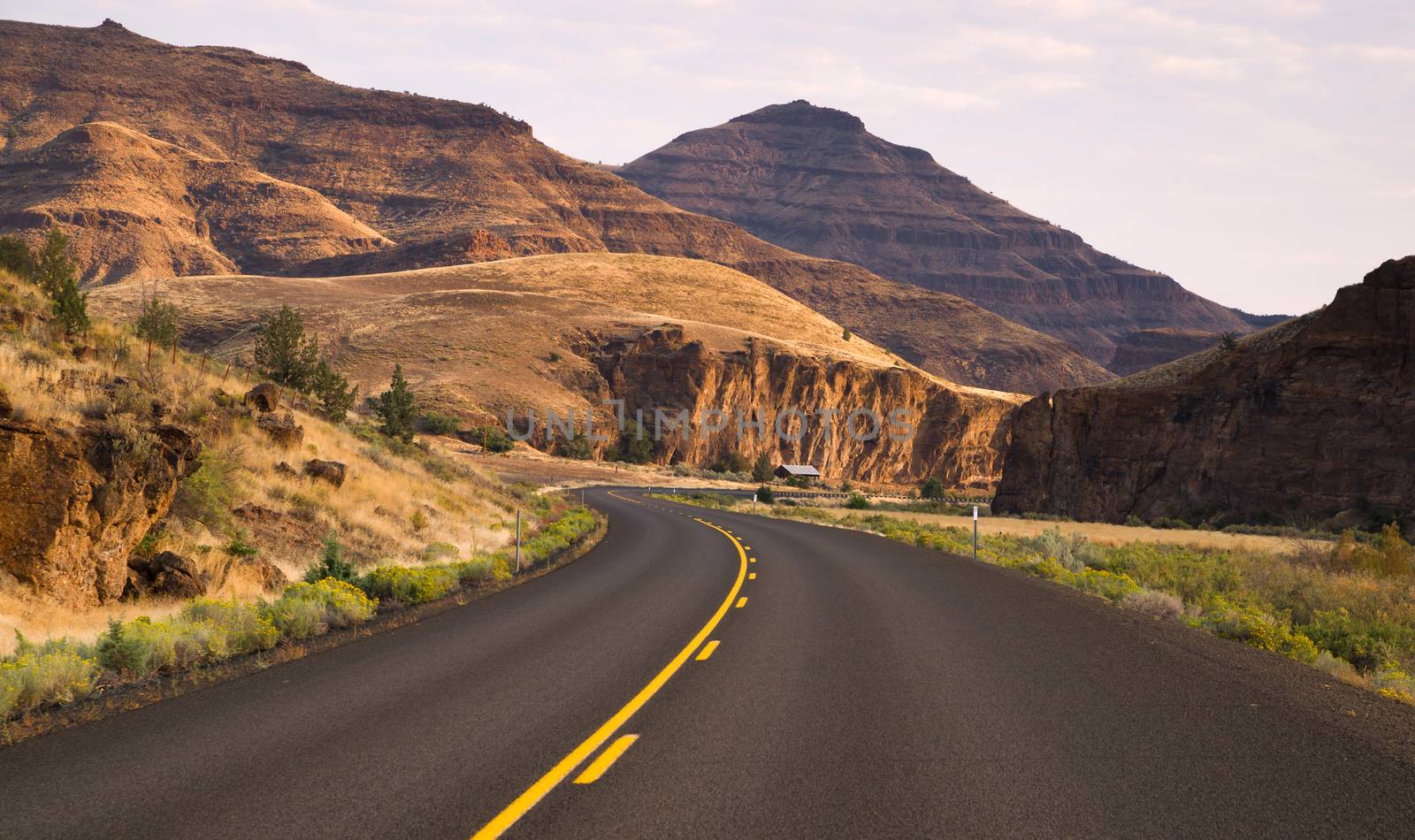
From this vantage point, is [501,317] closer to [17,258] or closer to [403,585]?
[17,258]

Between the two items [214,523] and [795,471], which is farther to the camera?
[795,471]

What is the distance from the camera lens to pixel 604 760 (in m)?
5.84

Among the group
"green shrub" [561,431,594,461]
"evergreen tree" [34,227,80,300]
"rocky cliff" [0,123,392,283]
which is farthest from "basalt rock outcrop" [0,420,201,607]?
"rocky cliff" [0,123,392,283]

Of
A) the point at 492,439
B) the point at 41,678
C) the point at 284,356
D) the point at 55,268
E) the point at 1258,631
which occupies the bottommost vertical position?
the point at 492,439

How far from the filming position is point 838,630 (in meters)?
11.1

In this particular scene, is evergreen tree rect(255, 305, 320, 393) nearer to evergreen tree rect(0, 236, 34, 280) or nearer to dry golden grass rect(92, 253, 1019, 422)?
evergreen tree rect(0, 236, 34, 280)

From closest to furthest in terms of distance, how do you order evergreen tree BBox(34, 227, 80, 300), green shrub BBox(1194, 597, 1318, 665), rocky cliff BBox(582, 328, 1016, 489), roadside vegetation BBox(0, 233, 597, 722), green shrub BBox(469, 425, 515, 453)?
roadside vegetation BBox(0, 233, 597, 722) < green shrub BBox(1194, 597, 1318, 665) < evergreen tree BBox(34, 227, 80, 300) < green shrub BBox(469, 425, 515, 453) < rocky cliff BBox(582, 328, 1016, 489)

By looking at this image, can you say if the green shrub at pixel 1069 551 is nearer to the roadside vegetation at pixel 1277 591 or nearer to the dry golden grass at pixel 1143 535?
the roadside vegetation at pixel 1277 591

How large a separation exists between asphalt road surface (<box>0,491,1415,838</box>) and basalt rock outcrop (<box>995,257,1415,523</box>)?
→ 1539 inches

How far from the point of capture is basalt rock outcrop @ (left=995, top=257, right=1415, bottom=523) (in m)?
42.2

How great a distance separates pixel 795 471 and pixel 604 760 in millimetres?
96079

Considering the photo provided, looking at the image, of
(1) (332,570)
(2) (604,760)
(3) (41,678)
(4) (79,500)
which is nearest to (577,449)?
(1) (332,570)

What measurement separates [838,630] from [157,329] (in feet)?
62.4

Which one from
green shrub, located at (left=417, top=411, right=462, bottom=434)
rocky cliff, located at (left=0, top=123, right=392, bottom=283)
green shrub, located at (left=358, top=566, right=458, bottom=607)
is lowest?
green shrub, located at (left=417, top=411, right=462, bottom=434)
